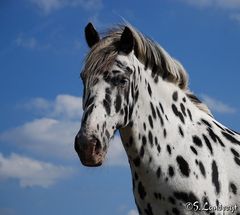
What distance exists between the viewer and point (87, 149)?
4.61 meters

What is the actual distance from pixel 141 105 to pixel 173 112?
487mm

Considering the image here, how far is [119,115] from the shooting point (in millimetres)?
5047

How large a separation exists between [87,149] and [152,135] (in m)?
1.01

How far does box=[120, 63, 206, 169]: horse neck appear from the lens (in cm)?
523

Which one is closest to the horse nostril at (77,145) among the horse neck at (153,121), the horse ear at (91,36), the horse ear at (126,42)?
the horse neck at (153,121)

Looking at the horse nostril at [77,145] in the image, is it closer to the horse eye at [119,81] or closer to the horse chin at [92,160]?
the horse chin at [92,160]

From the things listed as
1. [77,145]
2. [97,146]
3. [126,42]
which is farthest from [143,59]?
[77,145]

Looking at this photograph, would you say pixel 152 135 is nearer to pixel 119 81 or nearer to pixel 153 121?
pixel 153 121

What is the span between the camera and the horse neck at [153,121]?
17.2ft

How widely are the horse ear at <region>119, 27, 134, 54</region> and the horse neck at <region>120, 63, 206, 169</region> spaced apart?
1.00 ft

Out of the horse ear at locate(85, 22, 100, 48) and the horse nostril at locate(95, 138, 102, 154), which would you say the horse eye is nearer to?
the horse nostril at locate(95, 138, 102, 154)

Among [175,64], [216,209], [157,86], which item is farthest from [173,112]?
[216,209]

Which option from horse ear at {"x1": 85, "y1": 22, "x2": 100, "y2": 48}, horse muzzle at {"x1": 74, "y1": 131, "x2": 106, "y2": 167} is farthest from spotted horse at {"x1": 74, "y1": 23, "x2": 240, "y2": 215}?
horse ear at {"x1": 85, "y1": 22, "x2": 100, "y2": 48}

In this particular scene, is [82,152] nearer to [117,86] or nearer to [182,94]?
[117,86]
